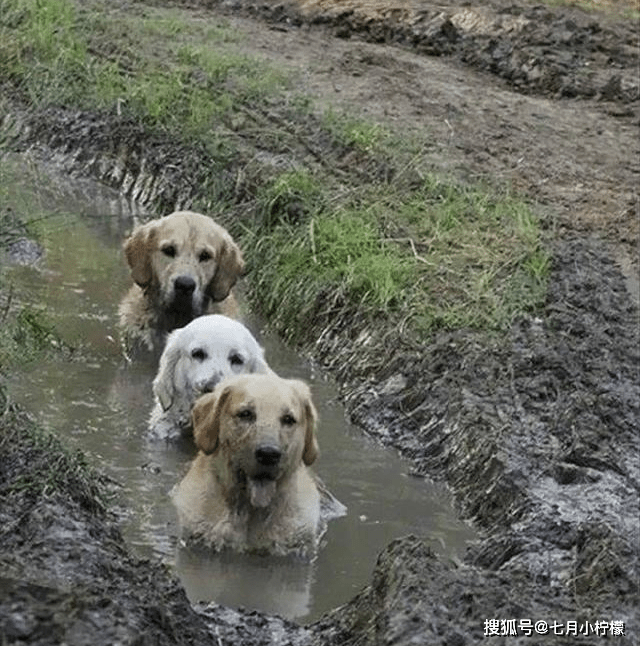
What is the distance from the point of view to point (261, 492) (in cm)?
860

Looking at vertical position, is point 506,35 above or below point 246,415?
below

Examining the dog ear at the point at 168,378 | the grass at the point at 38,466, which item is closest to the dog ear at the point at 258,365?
the dog ear at the point at 168,378

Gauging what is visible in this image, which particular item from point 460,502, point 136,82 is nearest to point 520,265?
point 460,502

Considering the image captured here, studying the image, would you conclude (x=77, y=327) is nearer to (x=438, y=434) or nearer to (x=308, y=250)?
(x=308, y=250)

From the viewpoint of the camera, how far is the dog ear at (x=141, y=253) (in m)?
11.7

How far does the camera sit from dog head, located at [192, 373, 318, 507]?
857cm

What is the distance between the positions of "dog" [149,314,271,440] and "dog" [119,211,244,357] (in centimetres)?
123

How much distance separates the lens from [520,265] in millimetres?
12484

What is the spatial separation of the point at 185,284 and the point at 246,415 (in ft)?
9.81

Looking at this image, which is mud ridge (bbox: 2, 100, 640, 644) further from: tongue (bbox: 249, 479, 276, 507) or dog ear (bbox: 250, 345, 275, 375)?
tongue (bbox: 249, 479, 276, 507)

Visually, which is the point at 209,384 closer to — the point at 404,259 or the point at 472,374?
the point at 472,374

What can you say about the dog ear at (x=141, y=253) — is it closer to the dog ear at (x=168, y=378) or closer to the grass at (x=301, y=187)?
the grass at (x=301, y=187)

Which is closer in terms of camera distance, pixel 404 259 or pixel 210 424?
pixel 210 424

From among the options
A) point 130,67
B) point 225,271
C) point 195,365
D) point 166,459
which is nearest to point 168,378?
point 195,365
